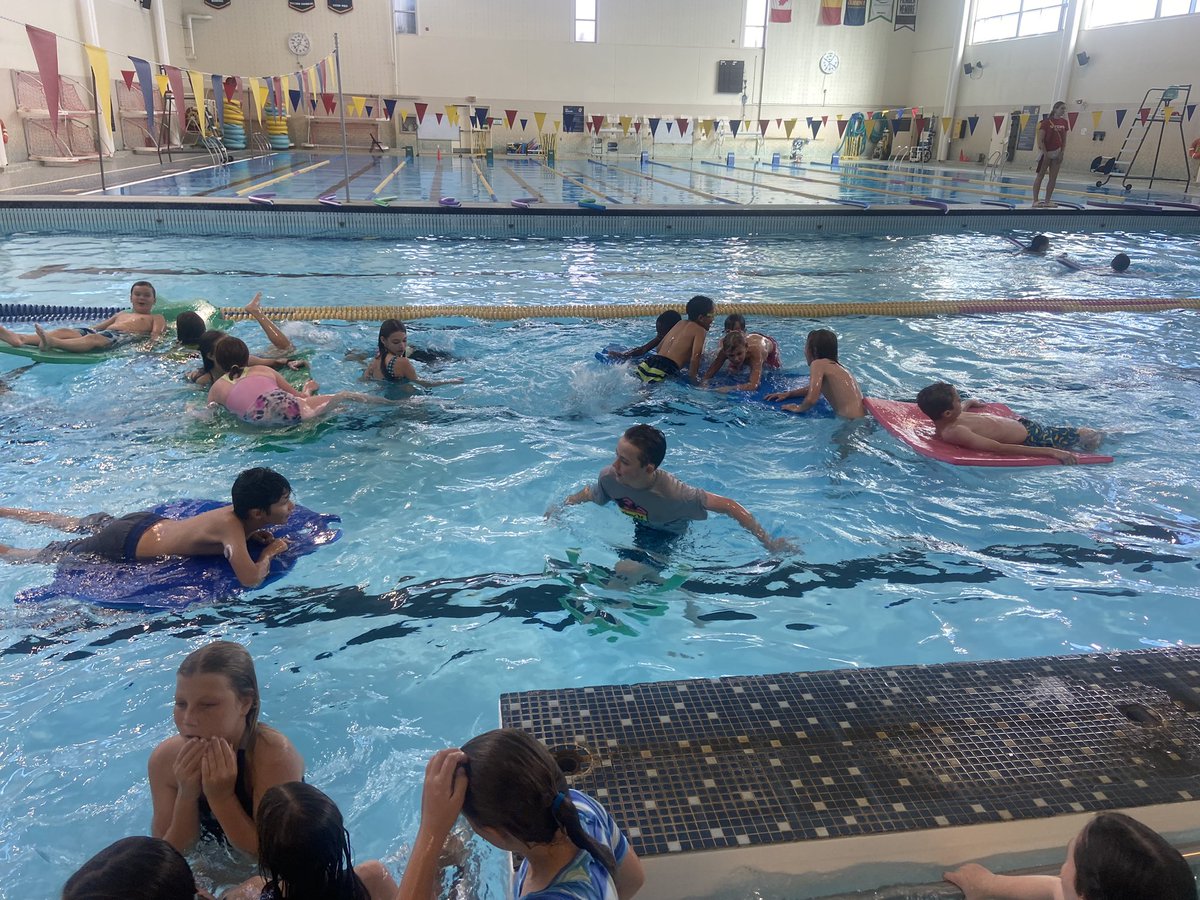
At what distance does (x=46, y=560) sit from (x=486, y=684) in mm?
2033

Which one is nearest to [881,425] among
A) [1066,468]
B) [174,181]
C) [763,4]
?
[1066,468]

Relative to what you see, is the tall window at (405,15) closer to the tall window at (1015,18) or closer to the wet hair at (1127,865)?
the tall window at (1015,18)

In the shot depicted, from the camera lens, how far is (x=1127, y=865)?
1447 mm

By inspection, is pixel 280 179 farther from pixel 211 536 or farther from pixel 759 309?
pixel 211 536

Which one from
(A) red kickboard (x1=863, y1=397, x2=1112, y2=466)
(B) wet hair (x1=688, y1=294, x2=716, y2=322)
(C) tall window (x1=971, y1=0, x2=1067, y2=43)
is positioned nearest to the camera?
(A) red kickboard (x1=863, y1=397, x2=1112, y2=466)

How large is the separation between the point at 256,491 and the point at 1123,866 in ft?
9.54

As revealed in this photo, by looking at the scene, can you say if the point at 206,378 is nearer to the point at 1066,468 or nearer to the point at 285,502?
the point at 285,502

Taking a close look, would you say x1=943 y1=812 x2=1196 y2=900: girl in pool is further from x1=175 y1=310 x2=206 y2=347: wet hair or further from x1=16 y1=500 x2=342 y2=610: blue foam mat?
x1=175 y1=310 x2=206 y2=347: wet hair

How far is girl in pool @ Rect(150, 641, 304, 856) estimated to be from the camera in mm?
1894

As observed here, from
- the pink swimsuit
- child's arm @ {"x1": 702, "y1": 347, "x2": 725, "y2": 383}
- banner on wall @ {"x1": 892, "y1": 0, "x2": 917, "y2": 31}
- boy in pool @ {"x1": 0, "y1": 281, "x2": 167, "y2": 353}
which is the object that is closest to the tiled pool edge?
boy in pool @ {"x1": 0, "y1": 281, "x2": 167, "y2": 353}

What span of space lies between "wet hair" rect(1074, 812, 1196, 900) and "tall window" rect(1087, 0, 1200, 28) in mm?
23034

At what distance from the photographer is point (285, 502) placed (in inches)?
130

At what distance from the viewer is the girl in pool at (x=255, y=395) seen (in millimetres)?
4934

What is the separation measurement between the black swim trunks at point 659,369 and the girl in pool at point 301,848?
4.69 meters
